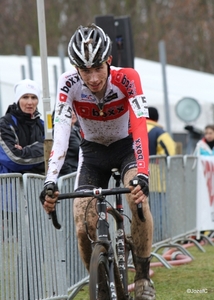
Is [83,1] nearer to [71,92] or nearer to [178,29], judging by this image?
[178,29]

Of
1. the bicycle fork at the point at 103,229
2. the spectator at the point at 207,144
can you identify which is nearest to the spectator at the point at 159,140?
the spectator at the point at 207,144

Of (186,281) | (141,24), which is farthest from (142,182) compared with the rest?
(141,24)

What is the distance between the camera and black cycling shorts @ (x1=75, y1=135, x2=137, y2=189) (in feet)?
20.9

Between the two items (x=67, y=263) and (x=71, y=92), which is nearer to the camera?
(x=71, y=92)

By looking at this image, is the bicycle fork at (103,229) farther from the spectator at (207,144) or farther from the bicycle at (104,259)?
the spectator at (207,144)

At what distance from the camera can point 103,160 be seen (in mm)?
6441

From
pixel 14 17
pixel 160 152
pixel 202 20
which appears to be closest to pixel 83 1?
pixel 14 17

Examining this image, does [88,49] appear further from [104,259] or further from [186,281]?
[186,281]

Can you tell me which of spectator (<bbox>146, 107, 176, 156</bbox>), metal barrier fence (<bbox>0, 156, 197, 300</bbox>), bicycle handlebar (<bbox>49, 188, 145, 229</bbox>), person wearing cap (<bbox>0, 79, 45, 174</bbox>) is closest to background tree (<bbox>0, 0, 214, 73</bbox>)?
spectator (<bbox>146, 107, 176, 156</bbox>)

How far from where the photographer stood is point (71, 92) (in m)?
6.20

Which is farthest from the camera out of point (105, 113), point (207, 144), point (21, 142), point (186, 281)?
point (207, 144)

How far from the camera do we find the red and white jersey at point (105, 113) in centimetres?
591

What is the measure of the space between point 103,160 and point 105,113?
0.38m

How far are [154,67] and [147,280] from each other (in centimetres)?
1988
